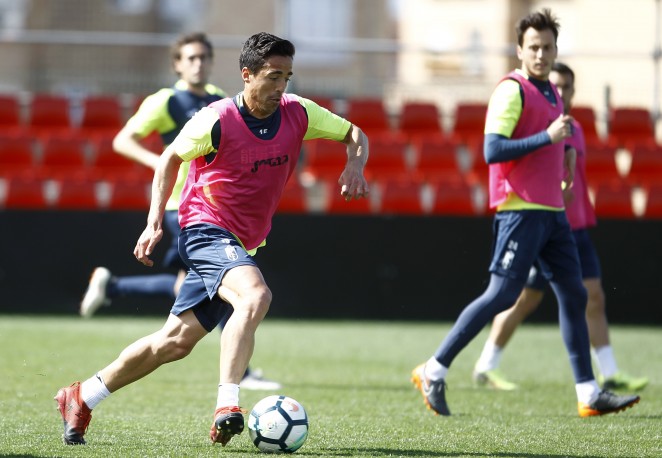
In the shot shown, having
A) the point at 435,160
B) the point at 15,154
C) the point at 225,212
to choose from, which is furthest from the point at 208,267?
the point at 15,154

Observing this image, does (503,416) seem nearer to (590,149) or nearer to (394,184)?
(394,184)

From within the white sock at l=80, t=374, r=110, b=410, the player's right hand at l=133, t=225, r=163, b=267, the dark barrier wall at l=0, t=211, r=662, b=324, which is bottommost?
the dark barrier wall at l=0, t=211, r=662, b=324

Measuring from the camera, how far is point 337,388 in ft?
24.9

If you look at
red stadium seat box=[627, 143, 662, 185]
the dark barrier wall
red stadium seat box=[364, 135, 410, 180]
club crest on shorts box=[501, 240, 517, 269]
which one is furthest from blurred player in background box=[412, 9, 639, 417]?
red stadium seat box=[627, 143, 662, 185]

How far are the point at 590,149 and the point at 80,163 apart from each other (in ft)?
20.0

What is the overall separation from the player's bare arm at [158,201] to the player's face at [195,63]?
108 inches

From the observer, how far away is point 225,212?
5.28 meters

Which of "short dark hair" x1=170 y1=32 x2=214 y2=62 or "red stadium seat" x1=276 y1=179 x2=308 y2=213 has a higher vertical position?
"short dark hair" x1=170 y1=32 x2=214 y2=62

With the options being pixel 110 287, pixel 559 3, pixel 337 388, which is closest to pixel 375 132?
pixel 110 287

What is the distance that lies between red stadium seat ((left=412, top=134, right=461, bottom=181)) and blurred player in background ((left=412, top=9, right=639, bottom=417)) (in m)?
7.17

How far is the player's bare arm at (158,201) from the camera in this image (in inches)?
196

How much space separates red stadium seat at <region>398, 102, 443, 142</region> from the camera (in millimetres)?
15062

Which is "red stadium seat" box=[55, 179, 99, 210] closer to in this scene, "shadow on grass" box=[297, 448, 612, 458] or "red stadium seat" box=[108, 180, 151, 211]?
"red stadium seat" box=[108, 180, 151, 211]

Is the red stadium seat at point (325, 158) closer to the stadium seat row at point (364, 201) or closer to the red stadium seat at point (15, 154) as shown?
the stadium seat row at point (364, 201)
